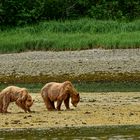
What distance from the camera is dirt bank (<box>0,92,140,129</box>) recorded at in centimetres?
1839

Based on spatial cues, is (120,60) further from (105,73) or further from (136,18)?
(136,18)

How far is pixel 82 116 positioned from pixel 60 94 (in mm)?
1599

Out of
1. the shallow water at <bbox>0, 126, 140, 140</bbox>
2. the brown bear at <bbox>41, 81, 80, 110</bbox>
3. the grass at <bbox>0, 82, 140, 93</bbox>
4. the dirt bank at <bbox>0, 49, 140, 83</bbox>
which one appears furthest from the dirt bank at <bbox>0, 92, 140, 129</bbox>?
the dirt bank at <bbox>0, 49, 140, 83</bbox>

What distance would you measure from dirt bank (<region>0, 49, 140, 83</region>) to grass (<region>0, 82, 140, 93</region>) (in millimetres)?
1038

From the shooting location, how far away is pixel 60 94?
68.6 feet

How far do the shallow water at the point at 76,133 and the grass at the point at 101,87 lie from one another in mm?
10231

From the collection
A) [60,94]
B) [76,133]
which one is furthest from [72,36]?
[76,133]

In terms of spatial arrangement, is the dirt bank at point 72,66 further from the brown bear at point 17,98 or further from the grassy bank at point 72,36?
the brown bear at point 17,98

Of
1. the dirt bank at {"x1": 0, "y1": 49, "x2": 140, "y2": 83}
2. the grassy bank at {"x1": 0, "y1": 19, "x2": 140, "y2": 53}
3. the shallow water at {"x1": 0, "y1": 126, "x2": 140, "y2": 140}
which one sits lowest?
the dirt bank at {"x1": 0, "y1": 49, "x2": 140, "y2": 83}

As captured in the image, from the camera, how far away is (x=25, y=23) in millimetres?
44469

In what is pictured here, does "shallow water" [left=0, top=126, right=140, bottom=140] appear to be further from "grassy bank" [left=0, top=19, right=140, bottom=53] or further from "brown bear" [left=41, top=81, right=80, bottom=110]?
"grassy bank" [left=0, top=19, right=140, bottom=53]

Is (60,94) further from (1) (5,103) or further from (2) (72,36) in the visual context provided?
(2) (72,36)

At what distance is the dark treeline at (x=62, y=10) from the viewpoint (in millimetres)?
45094

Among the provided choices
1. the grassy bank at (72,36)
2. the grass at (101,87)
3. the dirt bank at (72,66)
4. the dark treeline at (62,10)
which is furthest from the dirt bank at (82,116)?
the dark treeline at (62,10)
